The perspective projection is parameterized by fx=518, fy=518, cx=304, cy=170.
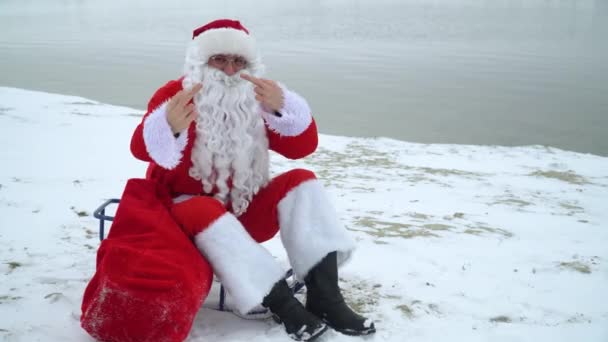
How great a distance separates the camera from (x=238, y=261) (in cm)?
185

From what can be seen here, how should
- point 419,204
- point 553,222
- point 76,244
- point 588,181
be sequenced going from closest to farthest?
point 76,244, point 553,222, point 419,204, point 588,181

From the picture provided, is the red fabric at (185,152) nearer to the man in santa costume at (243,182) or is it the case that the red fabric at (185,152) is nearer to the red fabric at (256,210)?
the man in santa costume at (243,182)

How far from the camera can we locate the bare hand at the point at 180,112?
1.96m

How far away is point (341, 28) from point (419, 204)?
2854 cm

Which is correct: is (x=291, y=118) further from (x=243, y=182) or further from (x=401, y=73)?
(x=401, y=73)

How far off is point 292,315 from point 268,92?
89 centimetres

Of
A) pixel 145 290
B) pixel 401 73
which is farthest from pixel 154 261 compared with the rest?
pixel 401 73

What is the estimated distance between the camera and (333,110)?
11234mm

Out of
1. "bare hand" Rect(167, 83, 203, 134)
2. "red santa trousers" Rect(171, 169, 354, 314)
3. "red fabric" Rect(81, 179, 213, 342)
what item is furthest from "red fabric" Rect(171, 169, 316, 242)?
"bare hand" Rect(167, 83, 203, 134)

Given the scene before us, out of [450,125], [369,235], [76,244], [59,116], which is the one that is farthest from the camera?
[450,125]

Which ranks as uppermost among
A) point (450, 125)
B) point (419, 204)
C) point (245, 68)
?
point (245, 68)

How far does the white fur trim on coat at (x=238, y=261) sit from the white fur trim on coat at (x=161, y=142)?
0.31m

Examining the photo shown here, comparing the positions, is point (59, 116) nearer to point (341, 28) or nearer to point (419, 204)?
point (419, 204)

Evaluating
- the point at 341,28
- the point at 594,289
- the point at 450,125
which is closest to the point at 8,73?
the point at 450,125
